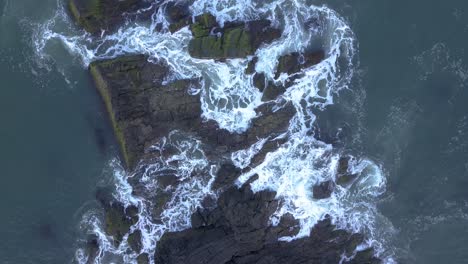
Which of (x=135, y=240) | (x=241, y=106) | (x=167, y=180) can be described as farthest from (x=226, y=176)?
(x=135, y=240)

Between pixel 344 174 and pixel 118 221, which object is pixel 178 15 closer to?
pixel 118 221

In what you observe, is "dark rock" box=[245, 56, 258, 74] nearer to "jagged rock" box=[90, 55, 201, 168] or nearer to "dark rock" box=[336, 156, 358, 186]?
"jagged rock" box=[90, 55, 201, 168]

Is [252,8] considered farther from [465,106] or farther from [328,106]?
[465,106]

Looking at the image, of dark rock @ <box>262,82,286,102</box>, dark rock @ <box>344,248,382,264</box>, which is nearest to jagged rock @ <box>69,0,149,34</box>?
dark rock @ <box>262,82,286,102</box>

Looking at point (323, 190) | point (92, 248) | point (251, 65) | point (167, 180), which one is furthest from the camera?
point (323, 190)

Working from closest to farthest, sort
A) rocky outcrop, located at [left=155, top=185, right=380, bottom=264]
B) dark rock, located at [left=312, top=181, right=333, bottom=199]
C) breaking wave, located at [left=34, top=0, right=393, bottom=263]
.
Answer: rocky outcrop, located at [left=155, top=185, right=380, bottom=264], breaking wave, located at [left=34, top=0, right=393, bottom=263], dark rock, located at [left=312, top=181, right=333, bottom=199]
